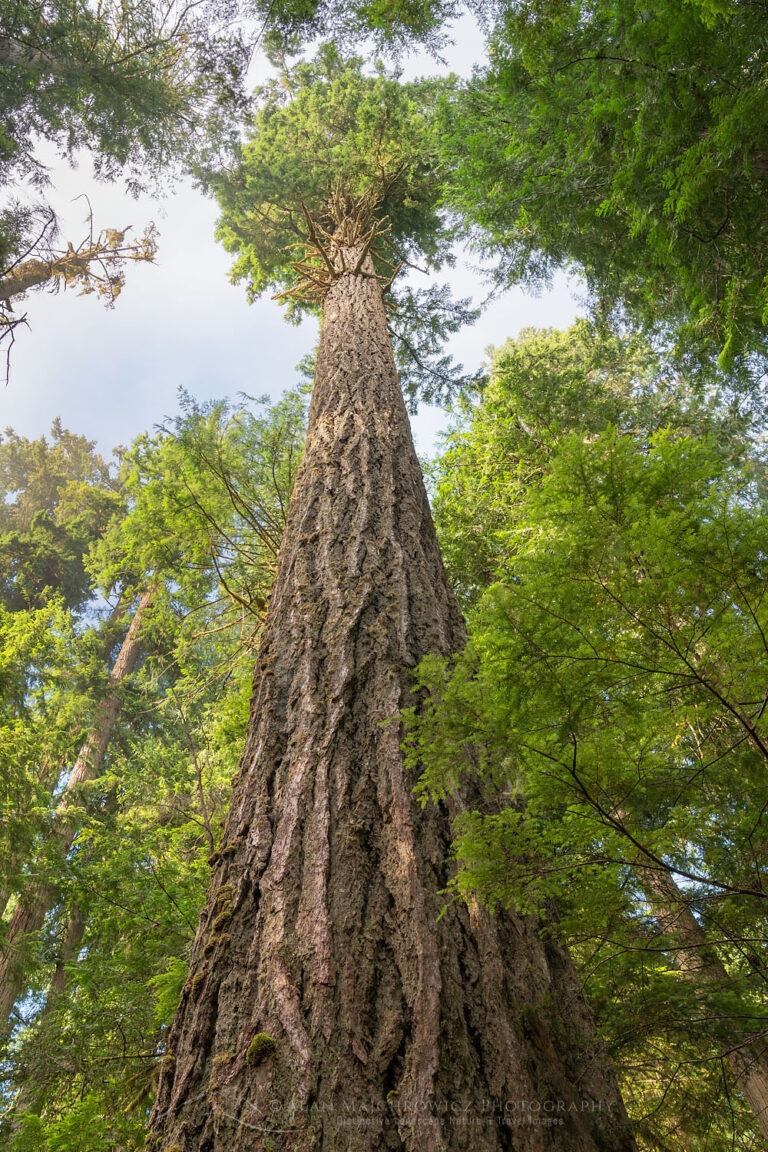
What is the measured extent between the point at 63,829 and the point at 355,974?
964cm

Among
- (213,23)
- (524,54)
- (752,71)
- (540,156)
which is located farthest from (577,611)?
(213,23)

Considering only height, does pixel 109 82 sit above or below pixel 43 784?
above

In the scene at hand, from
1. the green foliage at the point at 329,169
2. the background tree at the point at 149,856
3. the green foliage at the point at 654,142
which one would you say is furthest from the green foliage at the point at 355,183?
the green foliage at the point at 654,142

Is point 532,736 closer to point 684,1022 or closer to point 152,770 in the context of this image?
point 684,1022

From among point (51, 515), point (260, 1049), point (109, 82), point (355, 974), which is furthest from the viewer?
point (51, 515)

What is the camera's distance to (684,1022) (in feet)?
5.08

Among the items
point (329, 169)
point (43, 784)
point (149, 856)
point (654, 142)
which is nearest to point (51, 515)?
point (43, 784)

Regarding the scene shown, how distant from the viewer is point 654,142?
8.88ft

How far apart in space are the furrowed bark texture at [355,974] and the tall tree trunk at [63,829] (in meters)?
3.61

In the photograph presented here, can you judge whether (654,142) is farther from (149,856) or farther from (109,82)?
(109,82)

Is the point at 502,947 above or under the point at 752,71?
under

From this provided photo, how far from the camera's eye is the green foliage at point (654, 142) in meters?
2.35

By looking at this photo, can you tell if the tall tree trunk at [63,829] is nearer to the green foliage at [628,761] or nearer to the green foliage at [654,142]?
the green foliage at [628,761]

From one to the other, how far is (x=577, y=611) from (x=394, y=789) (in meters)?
0.84
